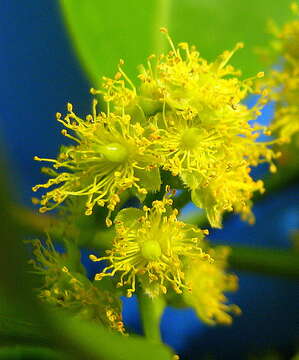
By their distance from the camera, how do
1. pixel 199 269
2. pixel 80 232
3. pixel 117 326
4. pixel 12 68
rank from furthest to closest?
pixel 12 68, pixel 199 269, pixel 80 232, pixel 117 326

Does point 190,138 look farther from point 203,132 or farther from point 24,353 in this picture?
point 24,353

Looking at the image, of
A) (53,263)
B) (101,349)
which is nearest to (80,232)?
(53,263)

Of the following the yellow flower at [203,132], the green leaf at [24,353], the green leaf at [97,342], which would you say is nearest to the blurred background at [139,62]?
the yellow flower at [203,132]

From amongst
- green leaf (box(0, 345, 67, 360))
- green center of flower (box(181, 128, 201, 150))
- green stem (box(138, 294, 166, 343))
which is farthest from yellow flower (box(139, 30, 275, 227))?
green leaf (box(0, 345, 67, 360))

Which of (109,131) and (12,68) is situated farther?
(12,68)

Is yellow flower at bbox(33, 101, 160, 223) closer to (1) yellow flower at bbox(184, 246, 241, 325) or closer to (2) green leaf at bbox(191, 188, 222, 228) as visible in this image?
(2) green leaf at bbox(191, 188, 222, 228)

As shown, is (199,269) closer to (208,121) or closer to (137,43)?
(208,121)

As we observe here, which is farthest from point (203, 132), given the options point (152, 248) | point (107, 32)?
point (107, 32)

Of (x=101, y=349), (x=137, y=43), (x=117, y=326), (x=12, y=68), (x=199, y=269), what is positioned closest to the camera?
(x=101, y=349)
